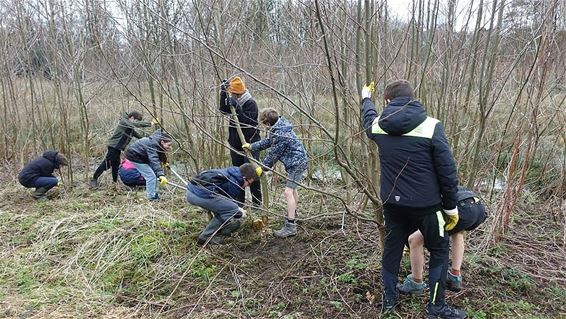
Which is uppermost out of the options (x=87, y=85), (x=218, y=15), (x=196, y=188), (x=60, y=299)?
(x=218, y=15)

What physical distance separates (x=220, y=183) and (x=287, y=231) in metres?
0.80

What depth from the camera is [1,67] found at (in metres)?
8.12

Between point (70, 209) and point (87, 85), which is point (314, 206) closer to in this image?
point (70, 209)

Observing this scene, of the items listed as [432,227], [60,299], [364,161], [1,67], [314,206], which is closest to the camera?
[432,227]

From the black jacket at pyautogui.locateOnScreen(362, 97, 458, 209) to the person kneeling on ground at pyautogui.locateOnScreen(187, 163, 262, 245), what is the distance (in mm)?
1498

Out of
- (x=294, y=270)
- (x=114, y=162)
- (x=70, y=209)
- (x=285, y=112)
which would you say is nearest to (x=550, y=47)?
(x=294, y=270)

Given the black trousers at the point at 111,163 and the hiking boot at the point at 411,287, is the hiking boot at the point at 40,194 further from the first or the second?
the hiking boot at the point at 411,287

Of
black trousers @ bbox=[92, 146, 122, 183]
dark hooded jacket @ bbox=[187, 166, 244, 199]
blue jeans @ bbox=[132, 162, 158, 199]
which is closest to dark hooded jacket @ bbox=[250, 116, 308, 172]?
dark hooded jacket @ bbox=[187, 166, 244, 199]

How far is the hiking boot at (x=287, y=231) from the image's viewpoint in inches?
175

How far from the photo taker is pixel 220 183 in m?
4.24

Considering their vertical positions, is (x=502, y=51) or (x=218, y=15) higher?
(x=218, y=15)

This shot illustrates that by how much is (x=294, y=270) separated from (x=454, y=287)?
1.27m

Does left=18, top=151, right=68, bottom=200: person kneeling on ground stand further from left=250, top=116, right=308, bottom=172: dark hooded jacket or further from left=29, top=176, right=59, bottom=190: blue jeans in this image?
left=250, top=116, right=308, bottom=172: dark hooded jacket

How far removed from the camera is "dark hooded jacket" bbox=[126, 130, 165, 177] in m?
5.82
